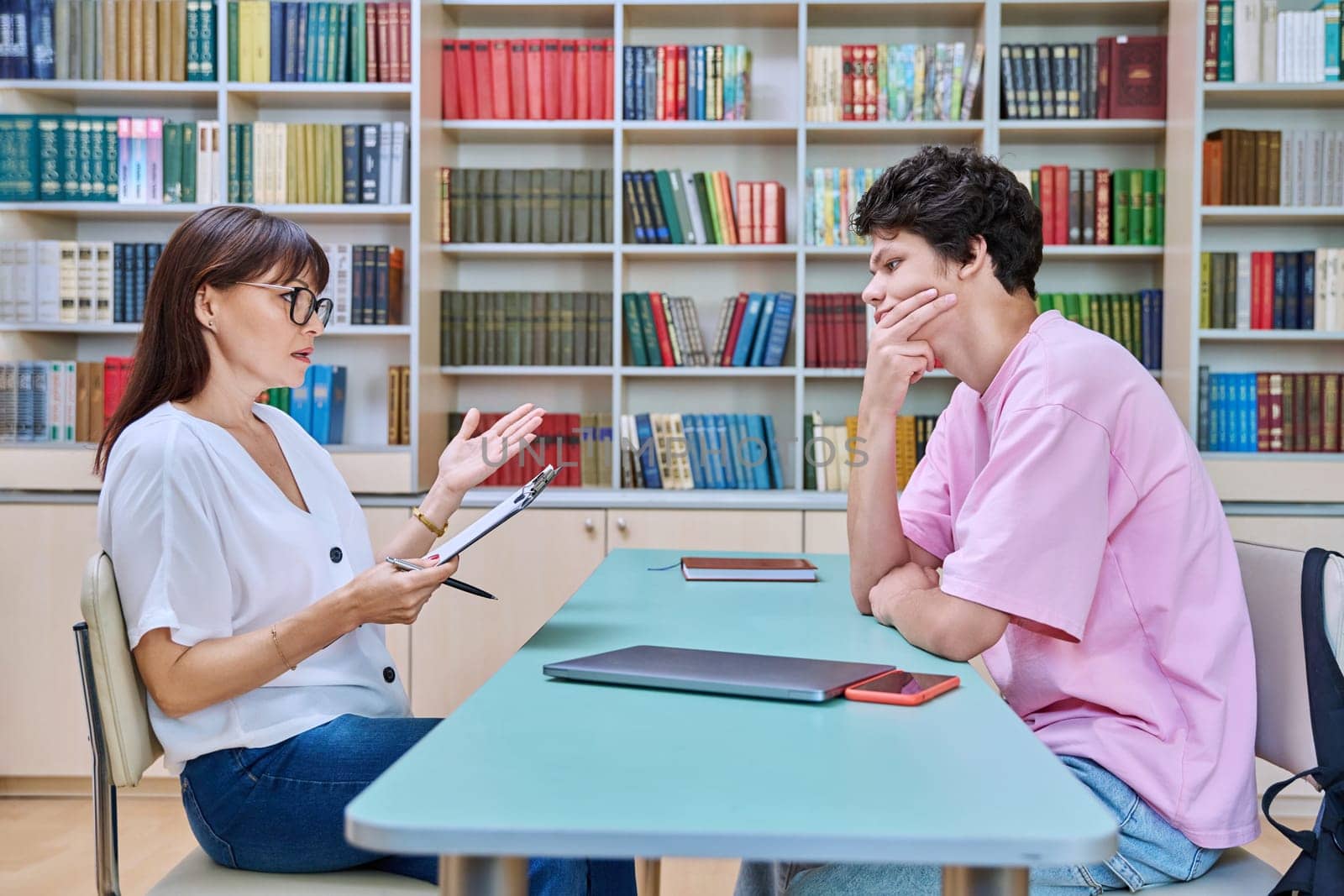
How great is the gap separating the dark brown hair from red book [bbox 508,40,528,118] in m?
2.19

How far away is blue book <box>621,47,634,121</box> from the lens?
359 centimetres

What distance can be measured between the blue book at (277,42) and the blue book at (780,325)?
5.39 ft

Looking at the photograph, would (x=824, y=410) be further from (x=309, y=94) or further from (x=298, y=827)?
(x=298, y=827)

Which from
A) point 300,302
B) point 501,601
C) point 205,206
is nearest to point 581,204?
point 205,206

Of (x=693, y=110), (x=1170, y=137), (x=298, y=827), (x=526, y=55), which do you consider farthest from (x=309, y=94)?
(x=298, y=827)

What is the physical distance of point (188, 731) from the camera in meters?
1.38

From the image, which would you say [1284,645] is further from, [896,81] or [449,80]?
[449,80]

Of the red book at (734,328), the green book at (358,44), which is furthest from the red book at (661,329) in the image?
the green book at (358,44)

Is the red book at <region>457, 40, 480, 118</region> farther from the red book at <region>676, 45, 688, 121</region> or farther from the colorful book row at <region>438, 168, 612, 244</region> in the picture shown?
the red book at <region>676, 45, 688, 121</region>

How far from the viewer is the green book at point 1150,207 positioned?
357 centimetres

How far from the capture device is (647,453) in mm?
3623

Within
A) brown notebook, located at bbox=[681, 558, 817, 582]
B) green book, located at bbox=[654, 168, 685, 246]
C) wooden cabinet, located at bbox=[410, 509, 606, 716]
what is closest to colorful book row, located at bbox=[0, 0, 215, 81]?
green book, located at bbox=[654, 168, 685, 246]

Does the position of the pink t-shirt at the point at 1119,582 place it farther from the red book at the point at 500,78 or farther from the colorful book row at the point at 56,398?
the colorful book row at the point at 56,398

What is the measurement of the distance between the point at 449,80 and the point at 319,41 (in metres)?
0.39
